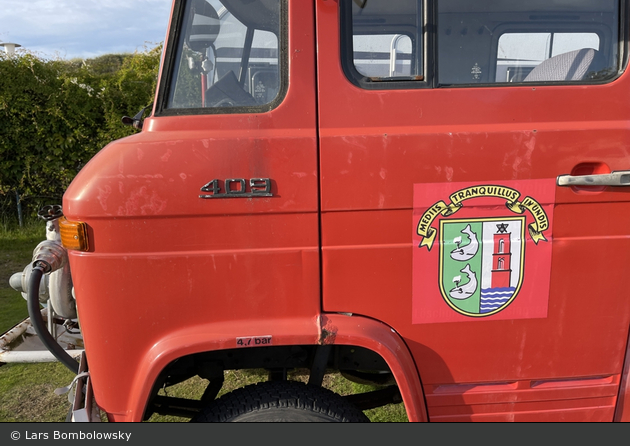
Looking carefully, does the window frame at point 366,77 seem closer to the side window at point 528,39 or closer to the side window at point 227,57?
→ the side window at point 528,39

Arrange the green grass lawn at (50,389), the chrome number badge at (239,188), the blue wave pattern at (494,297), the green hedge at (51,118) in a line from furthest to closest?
the green hedge at (51,118), the green grass lawn at (50,389), the blue wave pattern at (494,297), the chrome number badge at (239,188)

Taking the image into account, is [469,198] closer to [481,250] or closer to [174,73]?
[481,250]

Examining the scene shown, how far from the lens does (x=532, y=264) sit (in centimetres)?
176

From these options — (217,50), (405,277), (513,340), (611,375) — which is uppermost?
(217,50)

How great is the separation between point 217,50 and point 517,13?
1.16 meters

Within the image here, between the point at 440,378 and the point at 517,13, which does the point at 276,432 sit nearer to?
the point at 440,378

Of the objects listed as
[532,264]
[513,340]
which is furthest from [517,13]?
[513,340]

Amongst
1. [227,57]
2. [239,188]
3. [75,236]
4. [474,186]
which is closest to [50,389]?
[75,236]

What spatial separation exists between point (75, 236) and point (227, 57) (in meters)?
0.87

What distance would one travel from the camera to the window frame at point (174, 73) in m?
1.71

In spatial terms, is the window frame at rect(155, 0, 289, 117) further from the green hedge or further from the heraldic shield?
the green hedge

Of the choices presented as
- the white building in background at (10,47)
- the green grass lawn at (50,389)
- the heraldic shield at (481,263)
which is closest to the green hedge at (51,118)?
the white building in background at (10,47)

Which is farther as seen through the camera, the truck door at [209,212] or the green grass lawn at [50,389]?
the green grass lawn at [50,389]

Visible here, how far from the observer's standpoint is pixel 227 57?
186 cm
